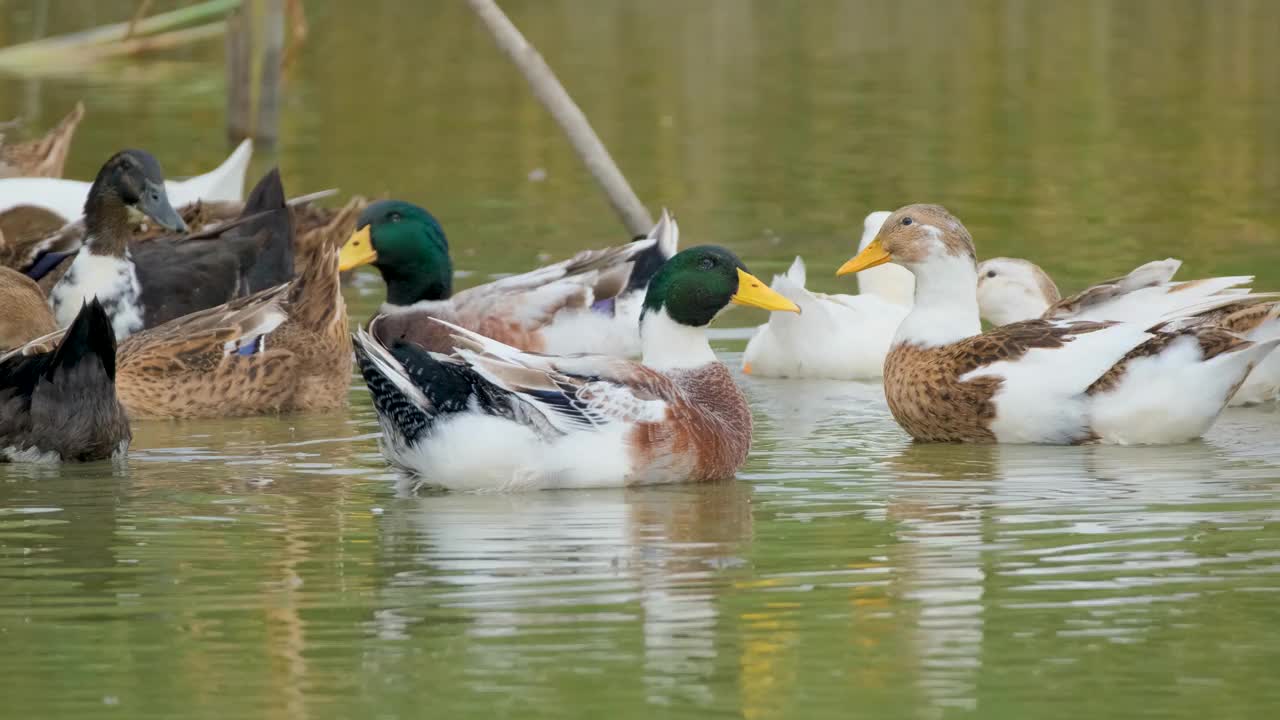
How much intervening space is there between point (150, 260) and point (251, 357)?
4.49ft

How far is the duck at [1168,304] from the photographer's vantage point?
1031 centimetres

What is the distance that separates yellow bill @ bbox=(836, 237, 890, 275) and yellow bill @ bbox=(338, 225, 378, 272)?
2.52 m

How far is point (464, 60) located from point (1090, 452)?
21949mm

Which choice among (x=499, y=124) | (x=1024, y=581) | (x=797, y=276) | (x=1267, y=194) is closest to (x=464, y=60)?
(x=499, y=124)

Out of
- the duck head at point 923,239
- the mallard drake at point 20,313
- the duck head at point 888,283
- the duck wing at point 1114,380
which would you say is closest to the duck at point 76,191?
the mallard drake at point 20,313

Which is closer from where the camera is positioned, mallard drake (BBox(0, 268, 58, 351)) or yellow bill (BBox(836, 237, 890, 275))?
yellow bill (BBox(836, 237, 890, 275))

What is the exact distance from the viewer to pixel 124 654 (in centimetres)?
675

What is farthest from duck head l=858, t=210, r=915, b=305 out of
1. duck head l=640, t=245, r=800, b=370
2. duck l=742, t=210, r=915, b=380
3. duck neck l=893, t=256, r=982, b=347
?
duck head l=640, t=245, r=800, b=370

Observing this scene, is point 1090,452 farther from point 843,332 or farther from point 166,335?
point 166,335

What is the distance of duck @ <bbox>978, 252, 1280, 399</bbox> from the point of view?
406 inches

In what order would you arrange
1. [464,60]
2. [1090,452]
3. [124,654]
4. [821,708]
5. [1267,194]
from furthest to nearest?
[464,60], [1267,194], [1090,452], [124,654], [821,708]

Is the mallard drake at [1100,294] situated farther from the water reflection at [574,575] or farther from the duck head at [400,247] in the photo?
the duck head at [400,247]

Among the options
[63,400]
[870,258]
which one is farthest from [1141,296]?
[63,400]

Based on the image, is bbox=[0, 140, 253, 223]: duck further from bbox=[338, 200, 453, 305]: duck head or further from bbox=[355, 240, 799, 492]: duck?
bbox=[355, 240, 799, 492]: duck
